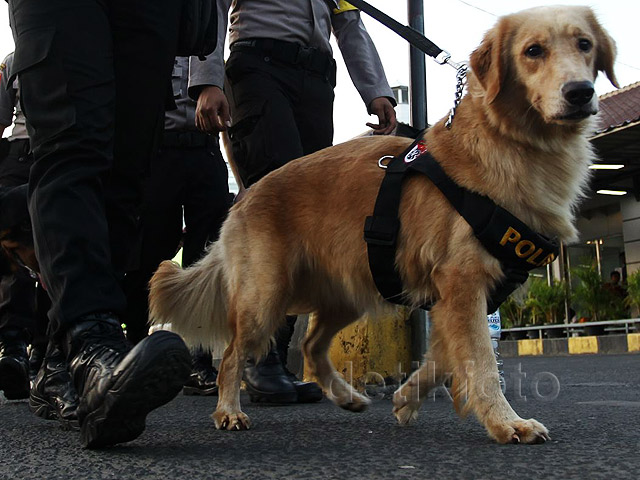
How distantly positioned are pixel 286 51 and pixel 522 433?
7.62 feet

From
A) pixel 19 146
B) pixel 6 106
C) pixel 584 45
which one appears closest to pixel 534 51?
pixel 584 45

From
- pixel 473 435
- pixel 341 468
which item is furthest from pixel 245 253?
pixel 341 468

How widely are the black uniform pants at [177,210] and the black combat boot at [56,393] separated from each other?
1306mm

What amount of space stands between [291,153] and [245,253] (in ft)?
2.52

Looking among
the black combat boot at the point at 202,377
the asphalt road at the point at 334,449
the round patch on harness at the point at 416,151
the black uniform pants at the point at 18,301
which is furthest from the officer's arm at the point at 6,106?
the round patch on harness at the point at 416,151

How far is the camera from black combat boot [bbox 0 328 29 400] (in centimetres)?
399

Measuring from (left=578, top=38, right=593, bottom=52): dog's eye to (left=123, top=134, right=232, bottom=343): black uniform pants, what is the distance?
222cm

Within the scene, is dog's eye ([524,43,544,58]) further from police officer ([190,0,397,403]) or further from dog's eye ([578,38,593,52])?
police officer ([190,0,397,403])

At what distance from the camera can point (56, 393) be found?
249 centimetres

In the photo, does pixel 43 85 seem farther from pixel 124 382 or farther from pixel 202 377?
pixel 202 377

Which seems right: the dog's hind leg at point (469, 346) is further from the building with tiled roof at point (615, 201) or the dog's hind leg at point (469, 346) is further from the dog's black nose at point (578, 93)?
the building with tiled roof at point (615, 201)

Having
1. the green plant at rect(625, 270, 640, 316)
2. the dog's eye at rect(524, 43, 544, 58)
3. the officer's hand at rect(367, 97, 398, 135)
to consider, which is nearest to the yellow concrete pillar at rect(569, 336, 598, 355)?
the green plant at rect(625, 270, 640, 316)

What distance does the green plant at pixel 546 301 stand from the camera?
14688 millimetres

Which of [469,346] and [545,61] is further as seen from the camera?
[545,61]
